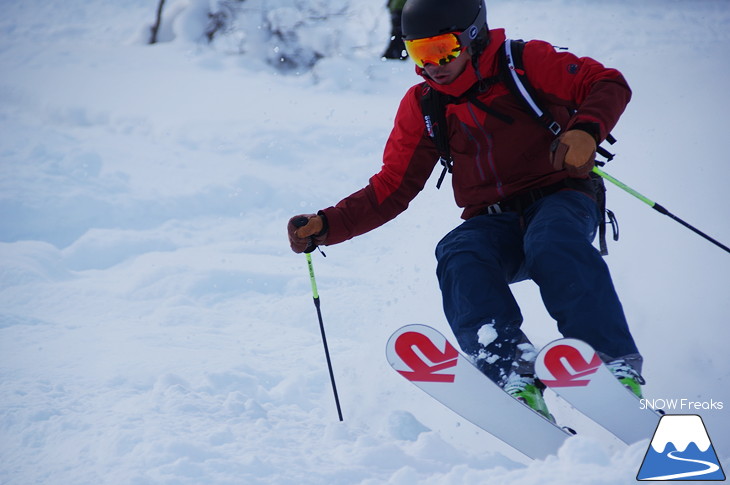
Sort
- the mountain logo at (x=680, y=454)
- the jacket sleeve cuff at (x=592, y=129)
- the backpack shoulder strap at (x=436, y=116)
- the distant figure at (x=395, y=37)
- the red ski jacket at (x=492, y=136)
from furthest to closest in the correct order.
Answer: the distant figure at (x=395, y=37) < the backpack shoulder strap at (x=436, y=116) < the red ski jacket at (x=492, y=136) < the jacket sleeve cuff at (x=592, y=129) < the mountain logo at (x=680, y=454)

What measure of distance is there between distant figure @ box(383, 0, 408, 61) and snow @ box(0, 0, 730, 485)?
15.5 inches

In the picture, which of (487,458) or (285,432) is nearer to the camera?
Answer: (487,458)

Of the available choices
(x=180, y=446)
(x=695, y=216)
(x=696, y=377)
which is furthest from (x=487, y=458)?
(x=695, y=216)

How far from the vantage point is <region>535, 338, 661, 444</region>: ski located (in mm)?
1893

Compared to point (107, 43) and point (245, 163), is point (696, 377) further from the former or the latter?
point (107, 43)

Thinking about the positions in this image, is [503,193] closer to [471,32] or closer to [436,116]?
[436,116]

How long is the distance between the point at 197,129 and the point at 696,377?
6.30 m

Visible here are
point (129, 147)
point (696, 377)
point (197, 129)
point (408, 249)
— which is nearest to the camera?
point (696, 377)

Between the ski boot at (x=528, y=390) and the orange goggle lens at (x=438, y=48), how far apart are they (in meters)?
1.22

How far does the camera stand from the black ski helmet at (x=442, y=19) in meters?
2.46

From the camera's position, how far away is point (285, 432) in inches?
94.9

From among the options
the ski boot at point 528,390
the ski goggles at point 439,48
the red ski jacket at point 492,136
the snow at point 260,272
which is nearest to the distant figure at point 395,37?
the snow at point 260,272

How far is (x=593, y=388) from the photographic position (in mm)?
1933

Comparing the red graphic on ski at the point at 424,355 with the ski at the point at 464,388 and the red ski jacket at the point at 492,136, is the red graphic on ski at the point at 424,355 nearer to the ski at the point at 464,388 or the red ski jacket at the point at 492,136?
the ski at the point at 464,388
